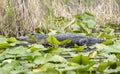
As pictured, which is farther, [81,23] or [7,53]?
[81,23]

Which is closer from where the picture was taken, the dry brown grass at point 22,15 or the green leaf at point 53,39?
the green leaf at point 53,39

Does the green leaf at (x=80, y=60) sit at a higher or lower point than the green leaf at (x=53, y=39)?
lower

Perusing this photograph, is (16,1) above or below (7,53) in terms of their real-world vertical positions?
above

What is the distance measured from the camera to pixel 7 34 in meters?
4.10

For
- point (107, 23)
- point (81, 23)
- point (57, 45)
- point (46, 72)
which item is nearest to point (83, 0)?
point (107, 23)

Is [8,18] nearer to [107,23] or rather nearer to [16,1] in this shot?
[16,1]

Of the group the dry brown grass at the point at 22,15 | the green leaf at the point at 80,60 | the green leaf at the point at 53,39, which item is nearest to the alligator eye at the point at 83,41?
the green leaf at the point at 53,39

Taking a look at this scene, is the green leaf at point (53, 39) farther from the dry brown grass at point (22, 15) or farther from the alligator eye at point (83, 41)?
the dry brown grass at point (22, 15)

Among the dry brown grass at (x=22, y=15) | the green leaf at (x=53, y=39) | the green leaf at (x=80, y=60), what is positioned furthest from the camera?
the dry brown grass at (x=22, y=15)

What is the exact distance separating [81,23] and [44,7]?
0.70 metres

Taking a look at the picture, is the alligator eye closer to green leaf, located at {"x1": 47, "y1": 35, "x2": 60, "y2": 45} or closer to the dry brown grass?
green leaf, located at {"x1": 47, "y1": 35, "x2": 60, "y2": 45}

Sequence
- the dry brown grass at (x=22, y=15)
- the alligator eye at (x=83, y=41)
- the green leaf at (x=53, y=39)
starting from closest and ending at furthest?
the green leaf at (x=53, y=39), the alligator eye at (x=83, y=41), the dry brown grass at (x=22, y=15)

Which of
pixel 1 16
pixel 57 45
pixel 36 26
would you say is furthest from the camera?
pixel 36 26

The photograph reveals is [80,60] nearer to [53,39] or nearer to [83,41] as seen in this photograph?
[53,39]
